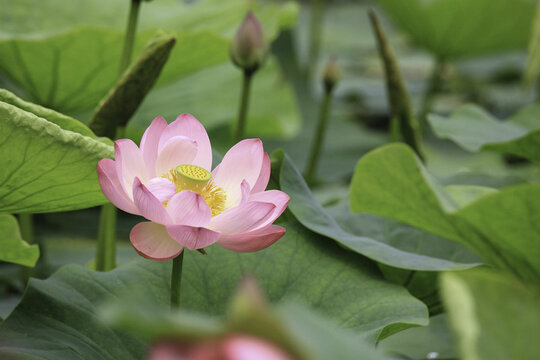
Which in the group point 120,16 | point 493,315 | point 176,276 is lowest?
point 120,16

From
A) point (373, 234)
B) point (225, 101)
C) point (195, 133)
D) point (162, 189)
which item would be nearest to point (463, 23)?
point (225, 101)

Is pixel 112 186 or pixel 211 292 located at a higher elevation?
pixel 112 186

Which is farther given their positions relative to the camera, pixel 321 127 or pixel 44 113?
pixel 321 127

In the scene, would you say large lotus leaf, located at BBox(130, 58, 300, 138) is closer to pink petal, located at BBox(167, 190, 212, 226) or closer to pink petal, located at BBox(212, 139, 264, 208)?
pink petal, located at BBox(212, 139, 264, 208)

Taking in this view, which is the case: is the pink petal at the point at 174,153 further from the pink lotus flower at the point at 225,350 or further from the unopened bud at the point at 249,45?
the unopened bud at the point at 249,45

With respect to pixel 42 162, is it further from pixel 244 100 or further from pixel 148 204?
pixel 244 100
